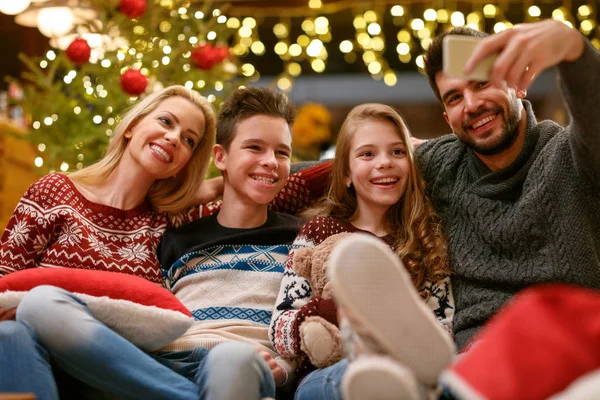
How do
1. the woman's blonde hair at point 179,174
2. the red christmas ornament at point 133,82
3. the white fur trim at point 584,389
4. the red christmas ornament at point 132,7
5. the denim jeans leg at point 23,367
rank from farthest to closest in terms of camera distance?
the red christmas ornament at point 132,7 → the red christmas ornament at point 133,82 → the woman's blonde hair at point 179,174 → the denim jeans leg at point 23,367 → the white fur trim at point 584,389

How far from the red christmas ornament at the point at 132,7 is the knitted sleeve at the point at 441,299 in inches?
64.4

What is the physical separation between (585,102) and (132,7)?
1832 millimetres

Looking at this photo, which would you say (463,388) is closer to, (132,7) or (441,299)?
(441,299)

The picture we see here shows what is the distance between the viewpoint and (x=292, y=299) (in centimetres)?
166

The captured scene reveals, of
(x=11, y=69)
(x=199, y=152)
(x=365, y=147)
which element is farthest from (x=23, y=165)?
(x=11, y=69)

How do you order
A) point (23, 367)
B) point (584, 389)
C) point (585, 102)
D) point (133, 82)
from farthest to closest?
1. point (133, 82)
2. point (585, 102)
3. point (23, 367)
4. point (584, 389)

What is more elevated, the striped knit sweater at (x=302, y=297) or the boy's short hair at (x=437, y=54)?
the boy's short hair at (x=437, y=54)

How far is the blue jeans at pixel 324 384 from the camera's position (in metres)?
1.34

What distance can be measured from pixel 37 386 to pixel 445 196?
103 cm

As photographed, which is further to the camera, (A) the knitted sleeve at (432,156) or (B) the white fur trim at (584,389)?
(A) the knitted sleeve at (432,156)

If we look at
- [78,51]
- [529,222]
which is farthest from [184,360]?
[78,51]

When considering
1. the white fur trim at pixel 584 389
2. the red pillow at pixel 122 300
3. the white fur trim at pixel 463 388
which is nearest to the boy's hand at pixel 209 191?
the red pillow at pixel 122 300

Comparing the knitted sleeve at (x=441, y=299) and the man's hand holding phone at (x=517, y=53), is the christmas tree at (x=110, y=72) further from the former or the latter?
the man's hand holding phone at (x=517, y=53)

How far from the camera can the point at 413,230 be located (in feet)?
5.74
